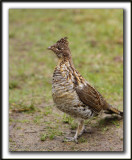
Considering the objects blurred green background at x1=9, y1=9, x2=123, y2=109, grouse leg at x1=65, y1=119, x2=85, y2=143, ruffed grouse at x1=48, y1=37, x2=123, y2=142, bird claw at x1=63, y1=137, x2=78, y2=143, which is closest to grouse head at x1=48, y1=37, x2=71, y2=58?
ruffed grouse at x1=48, y1=37, x2=123, y2=142

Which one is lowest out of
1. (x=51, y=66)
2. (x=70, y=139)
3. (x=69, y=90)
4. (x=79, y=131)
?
(x=70, y=139)

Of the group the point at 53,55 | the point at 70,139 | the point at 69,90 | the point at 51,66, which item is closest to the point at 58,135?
the point at 70,139

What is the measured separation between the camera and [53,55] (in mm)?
10914

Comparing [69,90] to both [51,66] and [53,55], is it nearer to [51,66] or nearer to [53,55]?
[51,66]

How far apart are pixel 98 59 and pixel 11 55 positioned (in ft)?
9.35

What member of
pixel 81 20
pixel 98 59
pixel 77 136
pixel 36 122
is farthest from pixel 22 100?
pixel 81 20

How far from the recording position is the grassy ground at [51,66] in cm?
618

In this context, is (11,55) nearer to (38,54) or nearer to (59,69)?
(38,54)

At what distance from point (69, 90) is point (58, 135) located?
3.58 ft

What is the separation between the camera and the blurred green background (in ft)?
27.1

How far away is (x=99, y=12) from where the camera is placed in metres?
14.6

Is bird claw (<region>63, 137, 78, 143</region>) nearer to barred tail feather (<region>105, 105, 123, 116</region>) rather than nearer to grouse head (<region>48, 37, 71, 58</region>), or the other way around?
barred tail feather (<region>105, 105, 123, 116</region>)

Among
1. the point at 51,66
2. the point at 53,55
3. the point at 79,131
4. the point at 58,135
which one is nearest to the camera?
the point at 79,131

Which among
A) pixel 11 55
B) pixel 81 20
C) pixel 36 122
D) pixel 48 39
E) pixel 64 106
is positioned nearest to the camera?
pixel 64 106
